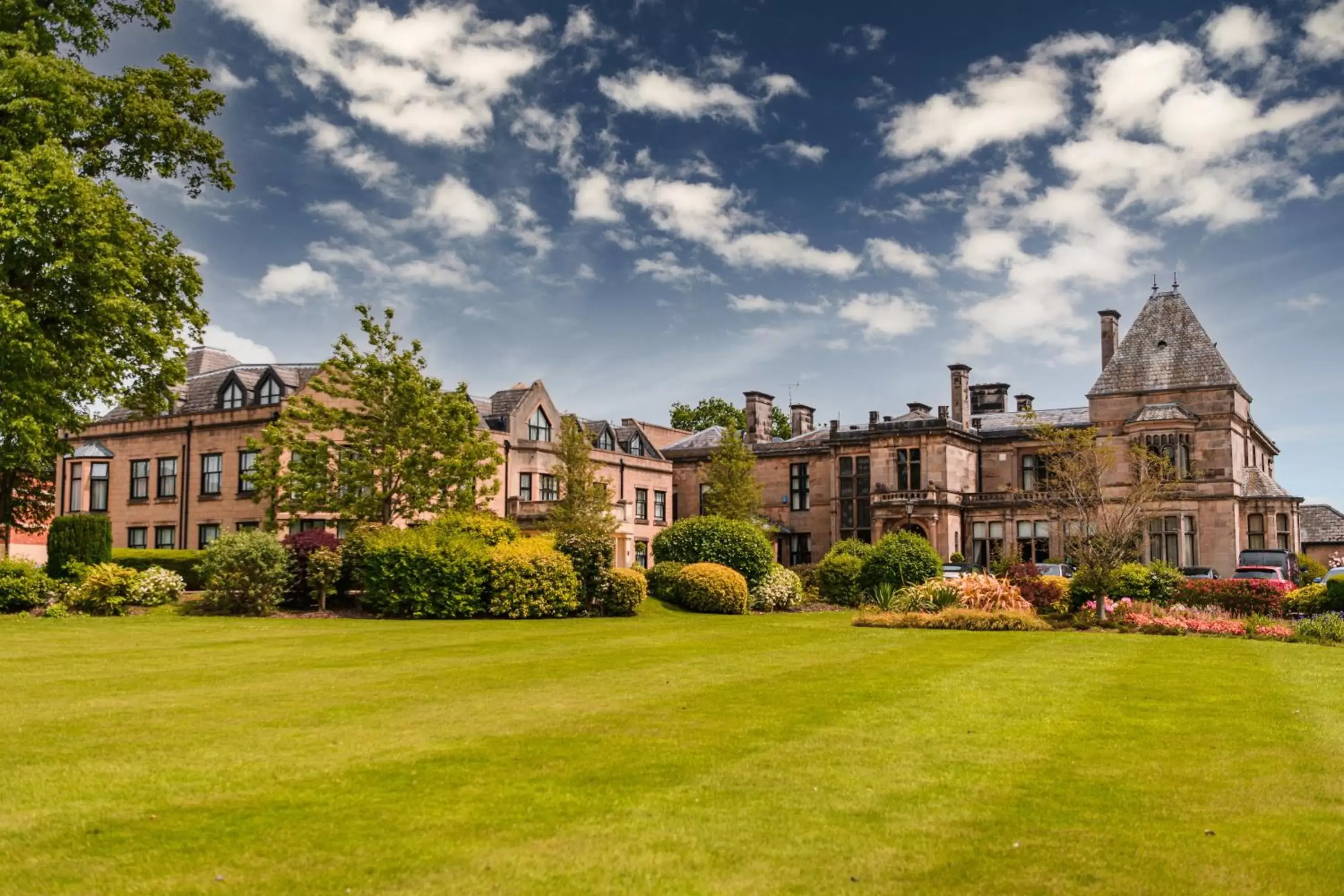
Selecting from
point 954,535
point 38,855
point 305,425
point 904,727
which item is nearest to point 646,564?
point 954,535

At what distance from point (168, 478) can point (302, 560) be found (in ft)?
69.2

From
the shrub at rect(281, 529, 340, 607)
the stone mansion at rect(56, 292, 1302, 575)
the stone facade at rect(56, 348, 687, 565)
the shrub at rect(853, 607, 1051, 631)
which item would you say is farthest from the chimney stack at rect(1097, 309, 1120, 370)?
the shrub at rect(281, 529, 340, 607)

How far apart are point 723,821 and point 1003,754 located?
3387mm

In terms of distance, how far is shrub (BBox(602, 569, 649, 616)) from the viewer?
3097cm

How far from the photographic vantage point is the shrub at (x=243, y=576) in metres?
28.3

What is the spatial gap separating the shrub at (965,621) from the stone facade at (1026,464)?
25.7 m

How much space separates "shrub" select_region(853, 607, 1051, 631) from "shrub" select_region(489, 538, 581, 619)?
27.0ft

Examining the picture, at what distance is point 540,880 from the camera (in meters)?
6.00

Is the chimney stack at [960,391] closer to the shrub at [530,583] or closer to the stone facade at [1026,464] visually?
the stone facade at [1026,464]

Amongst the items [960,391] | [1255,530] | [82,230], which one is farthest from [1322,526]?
[82,230]

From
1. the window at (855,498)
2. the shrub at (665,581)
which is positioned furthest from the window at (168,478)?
the window at (855,498)

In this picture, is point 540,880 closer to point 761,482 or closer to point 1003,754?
point 1003,754

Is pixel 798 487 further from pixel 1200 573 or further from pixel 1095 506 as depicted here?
pixel 1095 506

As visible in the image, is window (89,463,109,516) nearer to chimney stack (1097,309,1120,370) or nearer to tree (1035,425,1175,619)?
tree (1035,425,1175,619)
